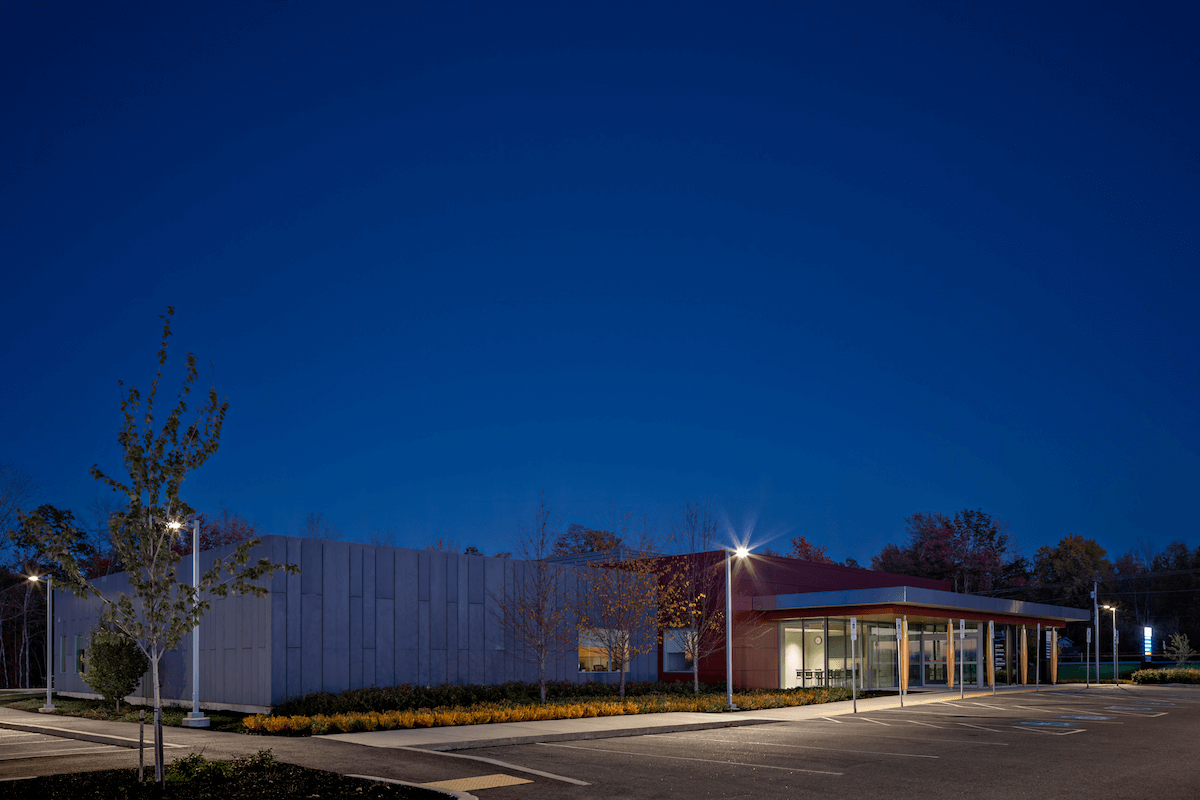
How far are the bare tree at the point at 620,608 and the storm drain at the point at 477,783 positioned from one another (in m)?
16.4

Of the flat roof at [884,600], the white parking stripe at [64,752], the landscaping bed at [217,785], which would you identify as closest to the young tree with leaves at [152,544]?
the landscaping bed at [217,785]

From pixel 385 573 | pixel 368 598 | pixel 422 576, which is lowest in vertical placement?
pixel 368 598

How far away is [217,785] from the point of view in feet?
40.1

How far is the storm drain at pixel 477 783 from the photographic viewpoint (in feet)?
43.5

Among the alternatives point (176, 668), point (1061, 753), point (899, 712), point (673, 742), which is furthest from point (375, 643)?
point (1061, 753)

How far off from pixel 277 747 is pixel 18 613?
47759 millimetres

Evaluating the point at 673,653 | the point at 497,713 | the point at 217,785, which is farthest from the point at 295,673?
the point at 673,653

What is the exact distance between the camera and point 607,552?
4241cm

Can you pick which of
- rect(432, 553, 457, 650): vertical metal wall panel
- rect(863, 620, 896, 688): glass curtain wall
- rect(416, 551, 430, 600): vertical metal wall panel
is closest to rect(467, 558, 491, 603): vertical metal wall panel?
rect(432, 553, 457, 650): vertical metal wall panel

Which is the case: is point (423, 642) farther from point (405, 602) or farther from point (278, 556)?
point (278, 556)

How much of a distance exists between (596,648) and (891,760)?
64.1ft

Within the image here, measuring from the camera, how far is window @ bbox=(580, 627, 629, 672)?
109 feet

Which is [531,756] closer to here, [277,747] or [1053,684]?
[277,747]

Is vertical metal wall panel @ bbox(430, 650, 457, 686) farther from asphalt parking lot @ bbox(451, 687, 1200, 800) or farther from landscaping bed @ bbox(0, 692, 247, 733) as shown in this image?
asphalt parking lot @ bbox(451, 687, 1200, 800)
